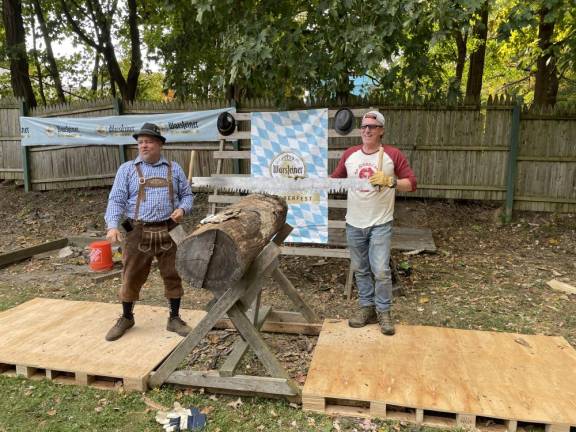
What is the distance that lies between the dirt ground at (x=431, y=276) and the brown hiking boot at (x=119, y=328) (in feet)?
2.24

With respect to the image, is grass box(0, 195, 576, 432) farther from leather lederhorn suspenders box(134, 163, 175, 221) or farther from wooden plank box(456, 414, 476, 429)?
leather lederhorn suspenders box(134, 163, 175, 221)

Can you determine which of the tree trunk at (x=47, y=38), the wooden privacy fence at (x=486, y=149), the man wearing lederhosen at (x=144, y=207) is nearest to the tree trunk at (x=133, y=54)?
the tree trunk at (x=47, y=38)

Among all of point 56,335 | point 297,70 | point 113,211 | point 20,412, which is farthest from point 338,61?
point 20,412

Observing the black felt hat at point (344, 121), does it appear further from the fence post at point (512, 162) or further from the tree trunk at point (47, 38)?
the tree trunk at point (47, 38)

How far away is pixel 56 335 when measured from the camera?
411cm

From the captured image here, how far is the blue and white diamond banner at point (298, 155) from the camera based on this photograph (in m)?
5.85

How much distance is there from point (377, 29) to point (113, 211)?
3750mm

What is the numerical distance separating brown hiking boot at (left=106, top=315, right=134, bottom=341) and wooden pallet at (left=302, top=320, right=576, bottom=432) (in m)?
1.81

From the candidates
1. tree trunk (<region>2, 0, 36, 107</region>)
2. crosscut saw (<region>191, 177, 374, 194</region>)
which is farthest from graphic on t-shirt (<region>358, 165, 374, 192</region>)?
tree trunk (<region>2, 0, 36, 107</region>)

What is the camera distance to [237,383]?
11.1 ft

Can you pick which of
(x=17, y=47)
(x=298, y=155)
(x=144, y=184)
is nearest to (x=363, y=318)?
(x=144, y=184)

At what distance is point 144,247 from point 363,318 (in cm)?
216

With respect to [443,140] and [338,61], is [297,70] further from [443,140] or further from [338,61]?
[443,140]

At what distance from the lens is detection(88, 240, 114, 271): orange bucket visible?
6.34 metres
